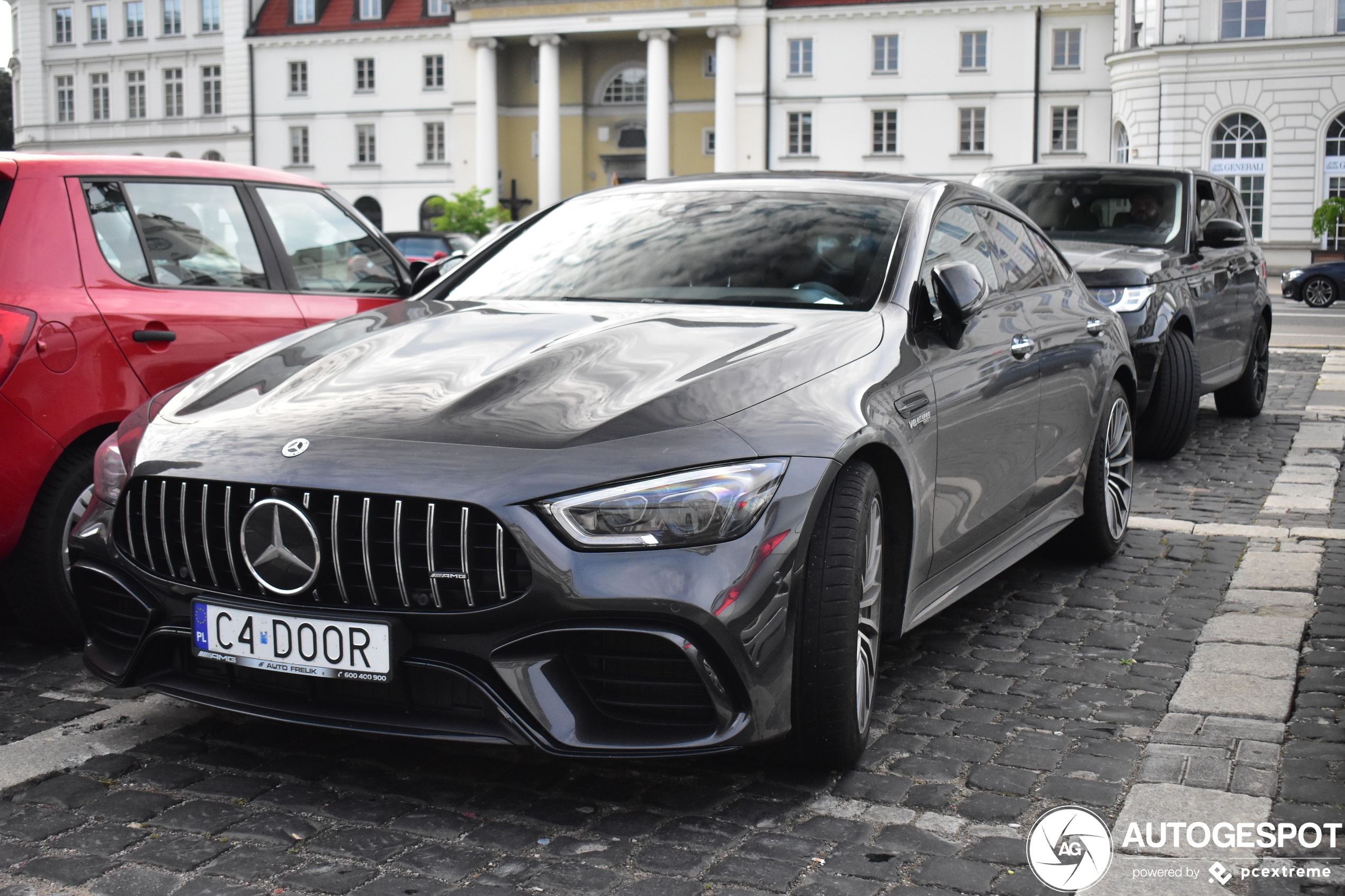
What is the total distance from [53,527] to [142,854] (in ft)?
6.09

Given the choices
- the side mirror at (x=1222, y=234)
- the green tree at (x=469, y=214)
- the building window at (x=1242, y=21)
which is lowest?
the side mirror at (x=1222, y=234)

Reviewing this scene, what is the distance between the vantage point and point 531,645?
3.04 meters

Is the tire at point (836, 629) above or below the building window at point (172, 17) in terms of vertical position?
below

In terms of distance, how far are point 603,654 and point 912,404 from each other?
1256 millimetres

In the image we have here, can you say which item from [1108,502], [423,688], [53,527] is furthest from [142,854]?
[1108,502]

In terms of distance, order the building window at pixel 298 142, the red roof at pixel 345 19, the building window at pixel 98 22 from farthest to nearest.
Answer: the building window at pixel 98 22 → the building window at pixel 298 142 → the red roof at pixel 345 19

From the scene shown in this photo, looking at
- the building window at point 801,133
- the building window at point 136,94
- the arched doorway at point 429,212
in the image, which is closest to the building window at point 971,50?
the building window at point 801,133

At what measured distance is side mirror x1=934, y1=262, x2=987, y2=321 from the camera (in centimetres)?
417

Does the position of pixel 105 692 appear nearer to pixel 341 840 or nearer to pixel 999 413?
pixel 341 840

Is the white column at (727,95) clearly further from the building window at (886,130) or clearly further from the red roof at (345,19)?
the red roof at (345,19)

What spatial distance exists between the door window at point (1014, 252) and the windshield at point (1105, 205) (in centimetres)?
405

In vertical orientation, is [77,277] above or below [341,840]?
above

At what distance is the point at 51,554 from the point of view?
461 cm

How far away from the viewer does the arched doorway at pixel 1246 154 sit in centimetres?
4825
